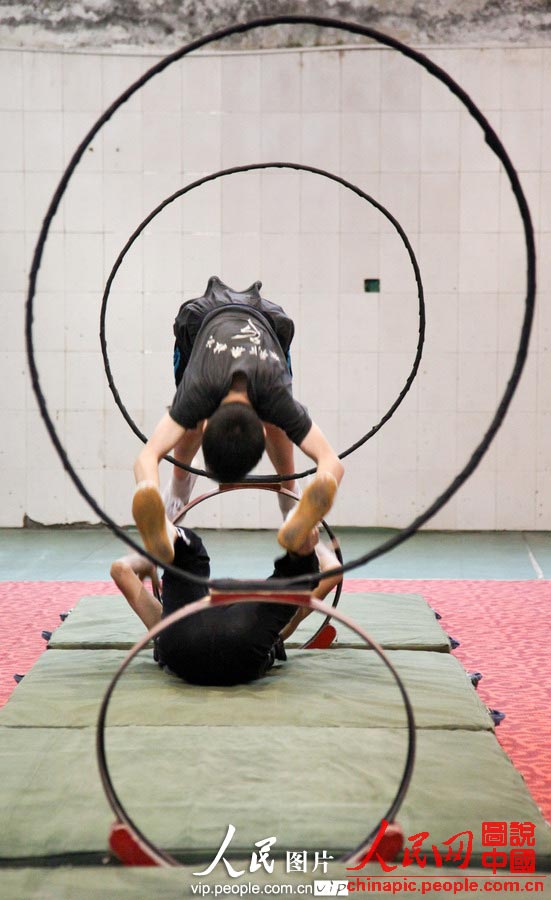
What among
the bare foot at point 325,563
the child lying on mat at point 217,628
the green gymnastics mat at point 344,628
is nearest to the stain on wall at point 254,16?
the green gymnastics mat at point 344,628

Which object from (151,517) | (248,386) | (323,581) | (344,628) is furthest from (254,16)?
(151,517)

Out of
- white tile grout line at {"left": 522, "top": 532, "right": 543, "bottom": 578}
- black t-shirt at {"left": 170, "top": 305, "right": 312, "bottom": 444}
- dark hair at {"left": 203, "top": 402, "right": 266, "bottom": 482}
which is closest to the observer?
dark hair at {"left": 203, "top": 402, "right": 266, "bottom": 482}

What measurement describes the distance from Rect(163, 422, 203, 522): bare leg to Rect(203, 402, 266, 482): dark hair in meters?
1.21

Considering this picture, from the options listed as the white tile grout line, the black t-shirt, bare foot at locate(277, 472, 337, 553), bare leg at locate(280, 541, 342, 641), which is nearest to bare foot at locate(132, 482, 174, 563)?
bare foot at locate(277, 472, 337, 553)

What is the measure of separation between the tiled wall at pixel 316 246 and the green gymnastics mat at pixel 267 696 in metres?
3.54

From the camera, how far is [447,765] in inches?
93.8

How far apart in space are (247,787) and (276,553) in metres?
3.79

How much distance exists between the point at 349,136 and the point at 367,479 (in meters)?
2.28

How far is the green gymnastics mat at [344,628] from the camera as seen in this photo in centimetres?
358

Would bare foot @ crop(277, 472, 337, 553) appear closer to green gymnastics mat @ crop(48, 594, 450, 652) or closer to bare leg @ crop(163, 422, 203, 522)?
green gymnastics mat @ crop(48, 594, 450, 652)

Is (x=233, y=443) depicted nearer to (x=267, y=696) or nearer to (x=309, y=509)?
(x=309, y=509)

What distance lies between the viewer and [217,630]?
2.94 metres

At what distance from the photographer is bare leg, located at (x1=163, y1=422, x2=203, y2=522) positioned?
391 centimetres

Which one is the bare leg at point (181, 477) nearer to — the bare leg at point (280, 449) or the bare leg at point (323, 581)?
the bare leg at point (280, 449)
